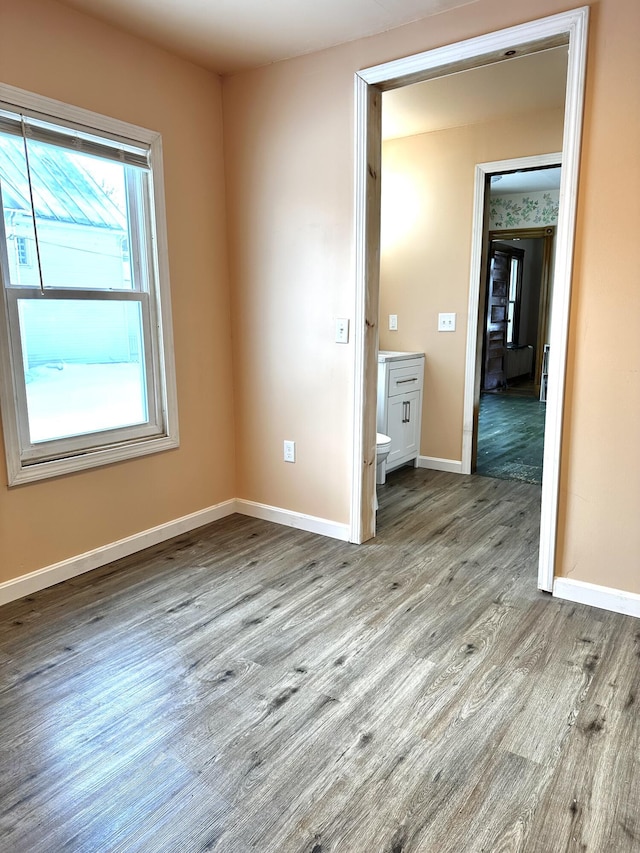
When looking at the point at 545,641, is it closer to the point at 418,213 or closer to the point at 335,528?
the point at 335,528

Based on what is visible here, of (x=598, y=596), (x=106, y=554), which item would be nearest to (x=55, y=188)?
(x=106, y=554)

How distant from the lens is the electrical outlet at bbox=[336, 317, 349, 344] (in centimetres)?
289

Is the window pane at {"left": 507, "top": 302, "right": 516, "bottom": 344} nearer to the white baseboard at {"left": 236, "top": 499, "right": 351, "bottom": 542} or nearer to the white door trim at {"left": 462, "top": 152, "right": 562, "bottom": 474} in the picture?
the white door trim at {"left": 462, "top": 152, "right": 562, "bottom": 474}

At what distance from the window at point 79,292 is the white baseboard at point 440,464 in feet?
7.19

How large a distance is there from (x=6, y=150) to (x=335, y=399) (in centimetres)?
179

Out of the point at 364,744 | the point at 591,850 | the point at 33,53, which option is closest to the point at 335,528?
the point at 364,744

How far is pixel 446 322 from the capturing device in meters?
4.31

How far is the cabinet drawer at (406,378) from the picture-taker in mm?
4047

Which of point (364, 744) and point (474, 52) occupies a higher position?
point (474, 52)

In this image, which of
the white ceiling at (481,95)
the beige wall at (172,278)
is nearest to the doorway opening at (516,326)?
the white ceiling at (481,95)

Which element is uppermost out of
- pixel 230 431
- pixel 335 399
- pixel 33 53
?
pixel 33 53

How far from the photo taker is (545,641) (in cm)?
213

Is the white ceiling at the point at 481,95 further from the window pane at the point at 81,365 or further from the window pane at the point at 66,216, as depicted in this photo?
the window pane at the point at 81,365

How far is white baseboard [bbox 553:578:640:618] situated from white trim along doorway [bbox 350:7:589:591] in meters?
0.06
